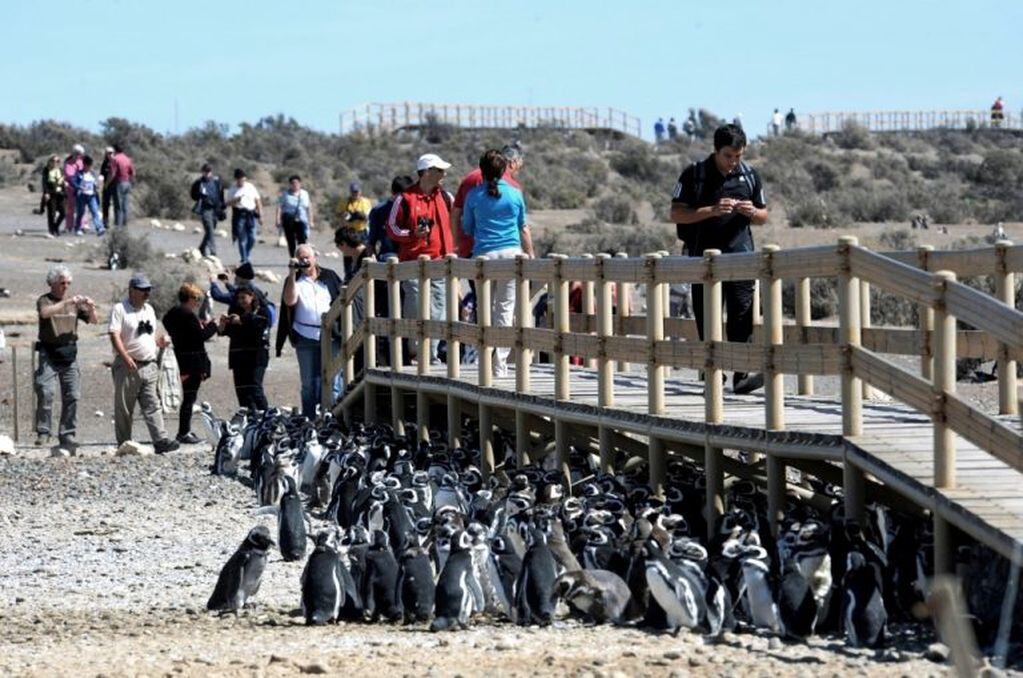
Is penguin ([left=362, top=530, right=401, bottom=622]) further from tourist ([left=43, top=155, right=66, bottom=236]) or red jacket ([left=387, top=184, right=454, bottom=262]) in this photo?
tourist ([left=43, top=155, right=66, bottom=236])

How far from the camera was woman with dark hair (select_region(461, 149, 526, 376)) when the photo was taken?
56.0ft

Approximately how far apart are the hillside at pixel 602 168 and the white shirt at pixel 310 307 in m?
21.2

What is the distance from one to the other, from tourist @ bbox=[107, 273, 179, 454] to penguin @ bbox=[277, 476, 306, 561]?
591cm

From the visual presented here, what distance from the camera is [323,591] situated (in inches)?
448

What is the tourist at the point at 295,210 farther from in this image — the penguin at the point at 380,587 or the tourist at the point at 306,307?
the penguin at the point at 380,587

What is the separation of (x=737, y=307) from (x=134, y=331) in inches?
309

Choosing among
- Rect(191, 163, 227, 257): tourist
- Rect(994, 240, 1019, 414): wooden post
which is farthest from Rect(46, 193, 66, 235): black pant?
Rect(994, 240, 1019, 414): wooden post

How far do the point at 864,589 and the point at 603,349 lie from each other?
187 inches

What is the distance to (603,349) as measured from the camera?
1448cm

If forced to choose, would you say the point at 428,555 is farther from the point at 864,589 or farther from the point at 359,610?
the point at 864,589

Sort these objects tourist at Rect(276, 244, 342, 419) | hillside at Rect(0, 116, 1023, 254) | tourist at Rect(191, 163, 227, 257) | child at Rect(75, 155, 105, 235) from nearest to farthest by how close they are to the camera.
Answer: tourist at Rect(276, 244, 342, 419) < tourist at Rect(191, 163, 227, 257) < child at Rect(75, 155, 105, 235) < hillside at Rect(0, 116, 1023, 254)

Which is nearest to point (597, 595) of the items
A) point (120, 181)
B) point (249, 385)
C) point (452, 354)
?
point (452, 354)

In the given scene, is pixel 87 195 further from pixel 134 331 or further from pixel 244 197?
pixel 134 331

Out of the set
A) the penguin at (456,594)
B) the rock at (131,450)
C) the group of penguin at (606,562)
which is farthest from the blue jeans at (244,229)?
the penguin at (456,594)
